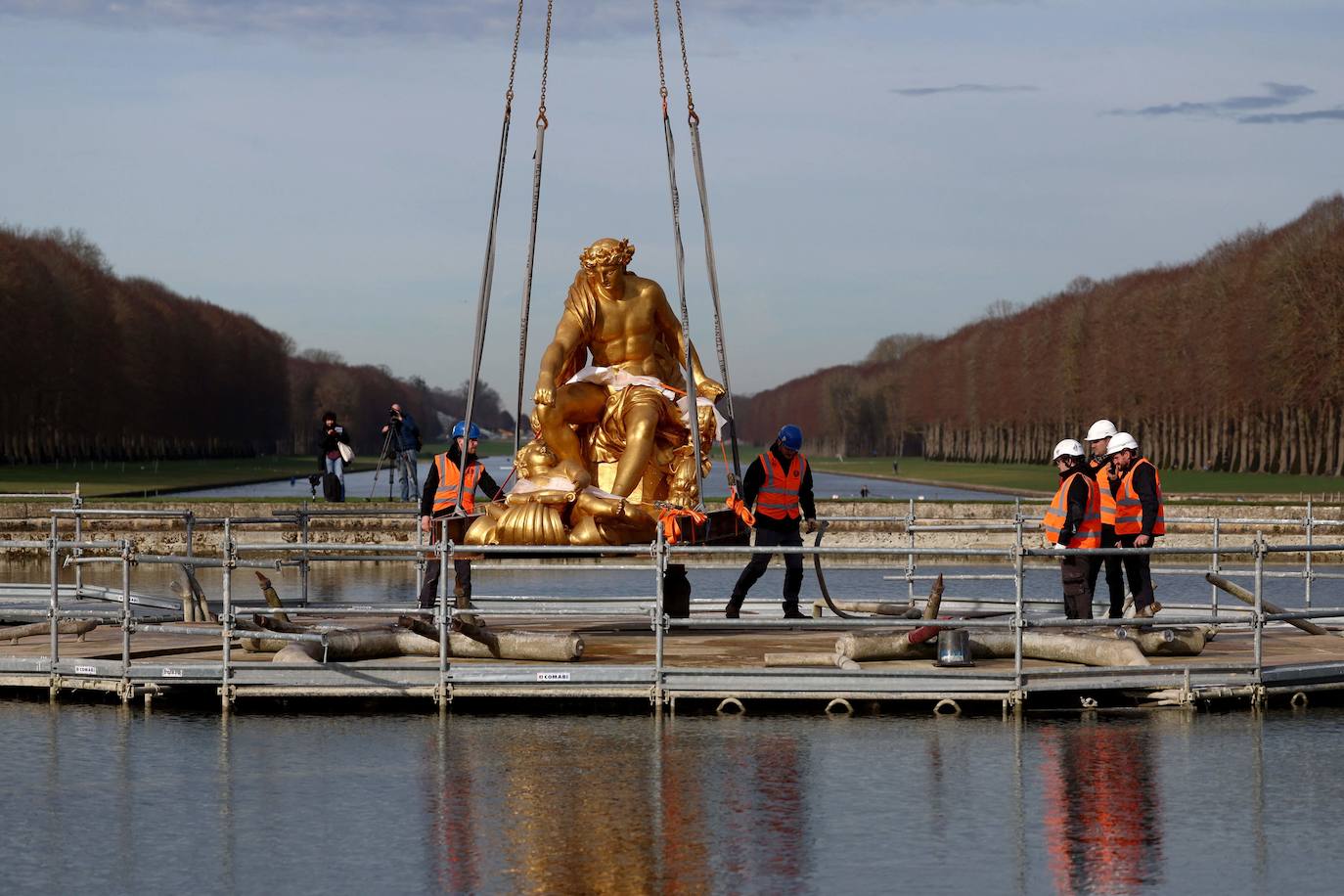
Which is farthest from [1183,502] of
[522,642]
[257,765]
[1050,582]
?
[257,765]

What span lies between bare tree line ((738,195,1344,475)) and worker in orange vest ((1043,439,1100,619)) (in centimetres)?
5607

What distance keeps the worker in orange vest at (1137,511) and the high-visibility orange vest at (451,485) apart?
19.7ft

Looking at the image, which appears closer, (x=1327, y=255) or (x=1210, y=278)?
(x=1327, y=255)

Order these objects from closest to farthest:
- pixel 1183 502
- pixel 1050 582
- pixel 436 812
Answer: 1. pixel 436 812
2. pixel 1050 582
3. pixel 1183 502

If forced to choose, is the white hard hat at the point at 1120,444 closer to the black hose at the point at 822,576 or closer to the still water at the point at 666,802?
the black hose at the point at 822,576

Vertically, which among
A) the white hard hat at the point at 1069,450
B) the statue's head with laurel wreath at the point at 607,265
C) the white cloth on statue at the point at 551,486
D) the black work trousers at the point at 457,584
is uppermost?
the statue's head with laurel wreath at the point at 607,265

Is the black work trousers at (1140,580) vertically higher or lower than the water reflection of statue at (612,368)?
lower

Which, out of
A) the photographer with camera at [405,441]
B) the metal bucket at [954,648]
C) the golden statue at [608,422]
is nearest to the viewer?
the metal bucket at [954,648]

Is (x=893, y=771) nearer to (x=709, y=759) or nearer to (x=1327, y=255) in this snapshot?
(x=709, y=759)

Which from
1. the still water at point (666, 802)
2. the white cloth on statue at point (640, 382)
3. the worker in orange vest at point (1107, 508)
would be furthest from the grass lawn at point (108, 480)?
the still water at point (666, 802)

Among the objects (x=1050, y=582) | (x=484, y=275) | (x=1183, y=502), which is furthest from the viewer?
(x=1183, y=502)

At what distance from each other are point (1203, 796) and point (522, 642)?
6.09 meters

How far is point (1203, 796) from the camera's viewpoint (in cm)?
1223

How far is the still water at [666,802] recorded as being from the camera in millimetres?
10125
